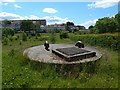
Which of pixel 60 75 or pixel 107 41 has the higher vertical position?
pixel 107 41

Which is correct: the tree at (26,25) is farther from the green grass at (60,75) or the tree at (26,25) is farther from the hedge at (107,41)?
the green grass at (60,75)

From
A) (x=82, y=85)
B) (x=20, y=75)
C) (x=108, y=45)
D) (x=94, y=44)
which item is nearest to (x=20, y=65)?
(x=20, y=75)

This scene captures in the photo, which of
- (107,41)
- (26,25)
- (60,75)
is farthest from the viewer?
(26,25)

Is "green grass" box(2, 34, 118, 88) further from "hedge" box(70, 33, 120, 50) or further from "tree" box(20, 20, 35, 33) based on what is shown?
"tree" box(20, 20, 35, 33)

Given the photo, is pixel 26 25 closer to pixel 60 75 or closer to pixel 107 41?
pixel 107 41

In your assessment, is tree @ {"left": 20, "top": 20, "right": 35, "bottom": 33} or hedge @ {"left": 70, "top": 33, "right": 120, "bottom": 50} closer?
hedge @ {"left": 70, "top": 33, "right": 120, "bottom": 50}

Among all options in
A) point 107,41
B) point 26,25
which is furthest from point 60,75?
point 26,25

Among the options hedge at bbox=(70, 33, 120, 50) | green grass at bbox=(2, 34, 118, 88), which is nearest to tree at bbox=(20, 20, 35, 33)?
hedge at bbox=(70, 33, 120, 50)

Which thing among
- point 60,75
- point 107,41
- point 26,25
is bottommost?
point 60,75

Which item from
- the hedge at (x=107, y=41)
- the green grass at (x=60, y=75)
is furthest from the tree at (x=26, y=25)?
A: the green grass at (x=60, y=75)

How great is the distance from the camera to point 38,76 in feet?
30.0

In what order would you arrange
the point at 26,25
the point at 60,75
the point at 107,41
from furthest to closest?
1. the point at 26,25
2. the point at 107,41
3. the point at 60,75

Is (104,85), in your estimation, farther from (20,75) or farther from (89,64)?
(20,75)

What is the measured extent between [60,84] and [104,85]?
166 cm
